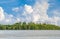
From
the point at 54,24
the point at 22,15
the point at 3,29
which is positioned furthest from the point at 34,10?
the point at 3,29

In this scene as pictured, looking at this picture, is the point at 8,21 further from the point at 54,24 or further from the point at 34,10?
the point at 54,24

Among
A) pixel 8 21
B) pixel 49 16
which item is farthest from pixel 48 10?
pixel 8 21

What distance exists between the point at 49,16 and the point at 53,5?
0.70 ft

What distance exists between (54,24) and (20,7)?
2.14ft

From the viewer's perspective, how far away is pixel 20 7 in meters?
2.84

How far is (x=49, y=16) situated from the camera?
2.81m

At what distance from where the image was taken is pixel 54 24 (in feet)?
9.17

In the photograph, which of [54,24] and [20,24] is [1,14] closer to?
[20,24]

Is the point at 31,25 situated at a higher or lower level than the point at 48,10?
lower

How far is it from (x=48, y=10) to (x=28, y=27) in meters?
0.45
